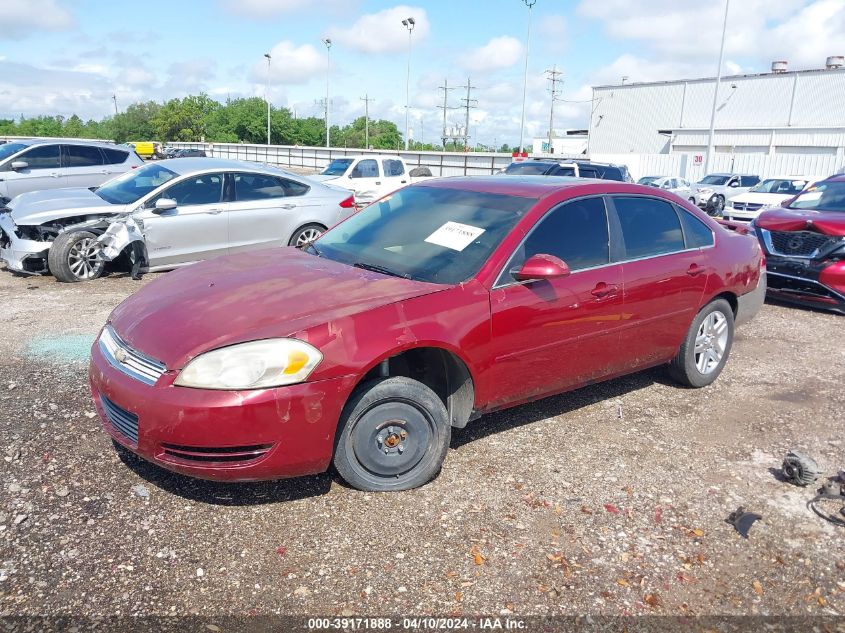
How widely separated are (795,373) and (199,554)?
17.0 feet

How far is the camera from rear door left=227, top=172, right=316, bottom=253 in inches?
348

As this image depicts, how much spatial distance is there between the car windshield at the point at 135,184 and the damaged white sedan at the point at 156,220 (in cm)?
2

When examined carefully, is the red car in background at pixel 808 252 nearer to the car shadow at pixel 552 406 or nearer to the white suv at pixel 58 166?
the car shadow at pixel 552 406

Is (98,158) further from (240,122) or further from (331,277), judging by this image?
(240,122)

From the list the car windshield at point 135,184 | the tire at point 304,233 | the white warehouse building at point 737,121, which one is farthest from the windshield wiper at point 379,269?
the white warehouse building at point 737,121

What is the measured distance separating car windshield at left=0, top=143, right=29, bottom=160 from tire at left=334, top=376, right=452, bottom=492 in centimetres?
1296

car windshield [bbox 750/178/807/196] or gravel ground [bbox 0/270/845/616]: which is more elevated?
car windshield [bbox 750/178/807/196]

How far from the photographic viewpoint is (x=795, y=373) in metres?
5.86

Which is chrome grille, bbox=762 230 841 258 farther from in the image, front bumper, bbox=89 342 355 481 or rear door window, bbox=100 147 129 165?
rear door window, bbox=100 147 129 165

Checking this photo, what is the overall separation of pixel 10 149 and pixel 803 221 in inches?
572

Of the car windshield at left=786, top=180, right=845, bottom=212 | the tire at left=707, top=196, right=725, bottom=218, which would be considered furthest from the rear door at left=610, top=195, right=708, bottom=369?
the tire at left=707, top=196, right=725, bottom=218

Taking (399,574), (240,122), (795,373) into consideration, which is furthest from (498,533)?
(240,122)

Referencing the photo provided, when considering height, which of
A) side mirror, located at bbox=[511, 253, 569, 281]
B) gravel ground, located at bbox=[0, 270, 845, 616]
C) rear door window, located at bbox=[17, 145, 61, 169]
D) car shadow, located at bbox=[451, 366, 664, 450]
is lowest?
gravel ground, located at bbox=[0, 270, 845, 616]

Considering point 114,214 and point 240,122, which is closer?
point 114,214
